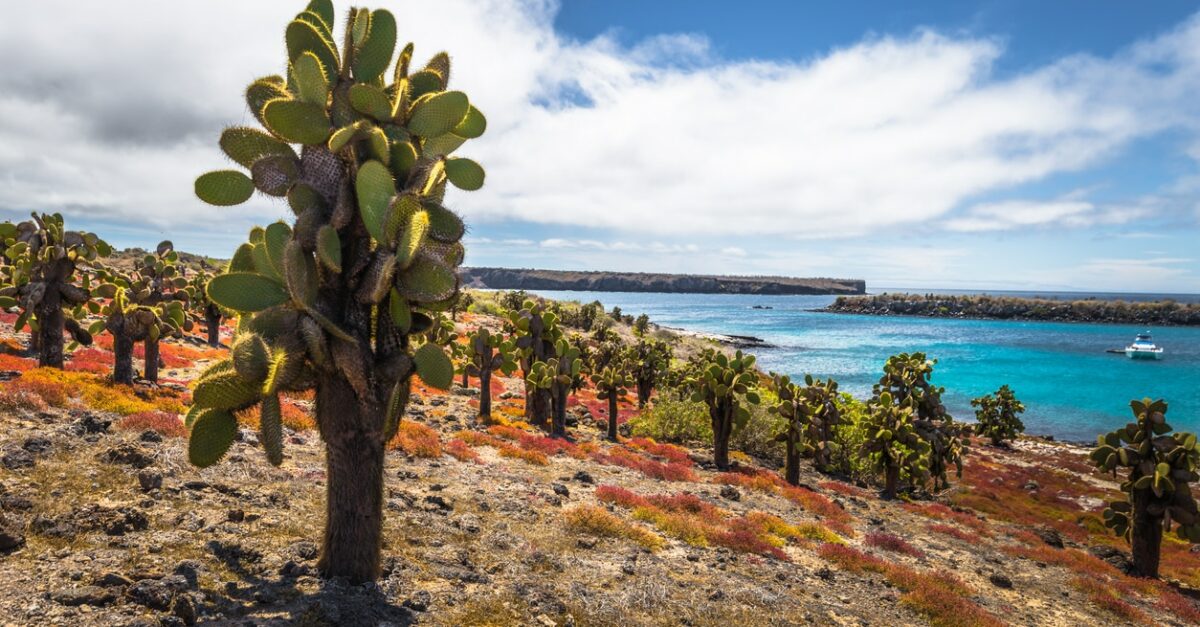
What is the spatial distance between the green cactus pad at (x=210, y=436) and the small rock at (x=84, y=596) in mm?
1498

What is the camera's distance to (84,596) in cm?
577

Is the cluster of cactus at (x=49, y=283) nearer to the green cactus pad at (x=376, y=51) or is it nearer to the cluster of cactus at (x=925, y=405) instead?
the green cactus pad at (x=376, y=51)

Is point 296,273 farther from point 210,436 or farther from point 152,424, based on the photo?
point 152,424

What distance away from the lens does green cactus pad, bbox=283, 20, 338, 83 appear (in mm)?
6965

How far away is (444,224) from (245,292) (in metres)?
2.43

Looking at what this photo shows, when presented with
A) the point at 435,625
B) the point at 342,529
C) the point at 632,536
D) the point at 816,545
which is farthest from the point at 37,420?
the point at 816,545

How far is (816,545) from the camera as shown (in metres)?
13.5

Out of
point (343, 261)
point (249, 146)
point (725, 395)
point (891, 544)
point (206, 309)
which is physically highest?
point (249, 146)

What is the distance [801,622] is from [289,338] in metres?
8.36

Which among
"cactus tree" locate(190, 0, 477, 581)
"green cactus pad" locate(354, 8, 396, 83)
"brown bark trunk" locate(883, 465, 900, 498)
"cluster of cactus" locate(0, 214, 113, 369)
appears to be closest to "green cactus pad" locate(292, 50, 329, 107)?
"cactus tree" locate(190, 0, 477, 581)

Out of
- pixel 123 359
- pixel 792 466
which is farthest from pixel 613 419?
pixel 123 359

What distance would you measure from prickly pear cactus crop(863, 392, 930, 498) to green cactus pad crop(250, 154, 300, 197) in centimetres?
2189

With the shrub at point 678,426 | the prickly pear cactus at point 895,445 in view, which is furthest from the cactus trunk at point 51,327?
the prickly pear cactus at point 895,445

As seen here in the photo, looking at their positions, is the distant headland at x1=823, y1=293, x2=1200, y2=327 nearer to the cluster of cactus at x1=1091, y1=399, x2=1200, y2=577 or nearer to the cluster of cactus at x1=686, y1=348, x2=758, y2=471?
the cluster of cactus at x1=1091, y1=399, x2=1200, y2=577
